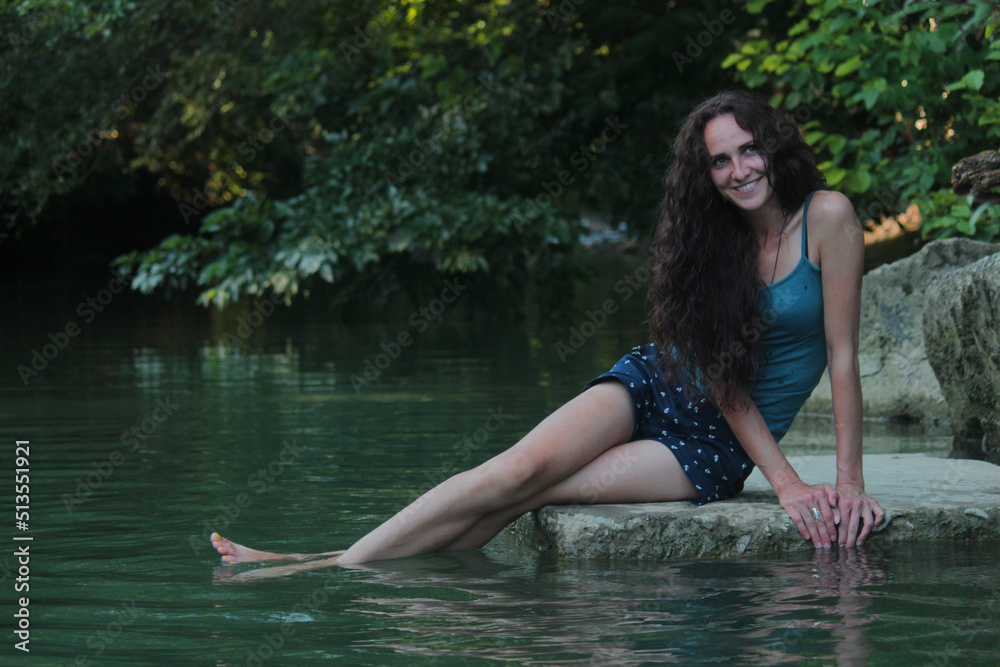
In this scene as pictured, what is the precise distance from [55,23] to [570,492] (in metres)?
11.3

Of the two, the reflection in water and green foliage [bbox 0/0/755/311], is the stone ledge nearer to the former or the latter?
the reflection in water

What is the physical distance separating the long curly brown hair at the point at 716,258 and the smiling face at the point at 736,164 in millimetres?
20

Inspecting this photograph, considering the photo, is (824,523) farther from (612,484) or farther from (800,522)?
(612,484)

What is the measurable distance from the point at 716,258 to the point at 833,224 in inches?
14.9

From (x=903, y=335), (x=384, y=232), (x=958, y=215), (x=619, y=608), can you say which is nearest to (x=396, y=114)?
(x=384, y=232)

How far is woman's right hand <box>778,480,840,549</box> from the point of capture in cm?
389

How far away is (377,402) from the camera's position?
8.28 m

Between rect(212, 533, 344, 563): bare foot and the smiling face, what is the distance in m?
1.72

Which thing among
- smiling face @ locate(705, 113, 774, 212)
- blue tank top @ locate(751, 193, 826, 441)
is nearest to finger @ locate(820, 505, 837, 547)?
blue tank top @ locate(751, 193, 826, 441)

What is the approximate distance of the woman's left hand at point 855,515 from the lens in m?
3.88

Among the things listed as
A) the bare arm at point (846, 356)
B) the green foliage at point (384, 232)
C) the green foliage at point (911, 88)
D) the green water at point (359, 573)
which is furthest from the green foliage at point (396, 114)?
the bare arm at point (846, 356)

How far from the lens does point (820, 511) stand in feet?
12.8

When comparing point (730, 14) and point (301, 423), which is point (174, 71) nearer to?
point (730, 14)

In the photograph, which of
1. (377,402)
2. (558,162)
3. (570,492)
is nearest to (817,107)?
(558,162)
